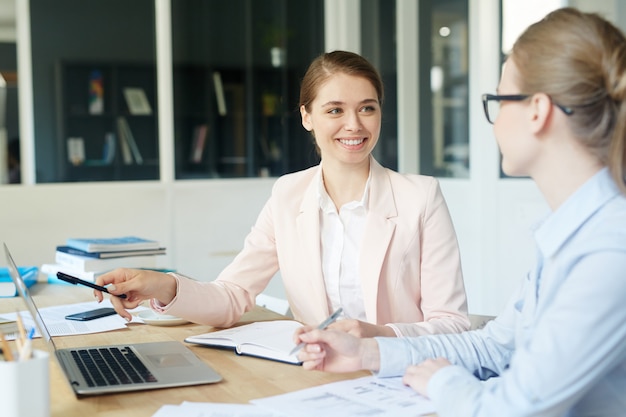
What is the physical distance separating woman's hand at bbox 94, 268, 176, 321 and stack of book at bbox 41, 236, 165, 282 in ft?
2.51

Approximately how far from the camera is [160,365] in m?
1.45

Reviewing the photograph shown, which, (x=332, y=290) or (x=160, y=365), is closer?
(x=160, y=365)

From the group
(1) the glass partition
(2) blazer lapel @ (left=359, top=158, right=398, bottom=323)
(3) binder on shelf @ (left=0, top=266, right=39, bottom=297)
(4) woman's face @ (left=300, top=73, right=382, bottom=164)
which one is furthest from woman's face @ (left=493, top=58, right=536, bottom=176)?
(1) the glass partition

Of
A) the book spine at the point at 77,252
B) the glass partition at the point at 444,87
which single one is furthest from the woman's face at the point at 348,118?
the glass partition at the point at 444,87

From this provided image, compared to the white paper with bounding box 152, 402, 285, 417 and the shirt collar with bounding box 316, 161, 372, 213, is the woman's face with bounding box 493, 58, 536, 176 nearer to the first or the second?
the white paper with bounding box 152, 402, 285, 417

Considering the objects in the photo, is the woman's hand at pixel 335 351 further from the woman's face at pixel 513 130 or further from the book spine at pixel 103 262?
the book spine at pixel 103 262

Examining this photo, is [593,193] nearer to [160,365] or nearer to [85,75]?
[160,365]

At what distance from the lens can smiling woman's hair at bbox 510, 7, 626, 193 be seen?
105 cm

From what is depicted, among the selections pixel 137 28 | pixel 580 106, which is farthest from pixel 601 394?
pixel 137 28

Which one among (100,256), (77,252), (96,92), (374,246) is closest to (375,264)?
(374,246)

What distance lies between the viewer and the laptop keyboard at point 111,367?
4.38 feet

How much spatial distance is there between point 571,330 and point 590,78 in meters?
0.36

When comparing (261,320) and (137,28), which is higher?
(137,28)

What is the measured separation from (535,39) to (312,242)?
3.33 ft
